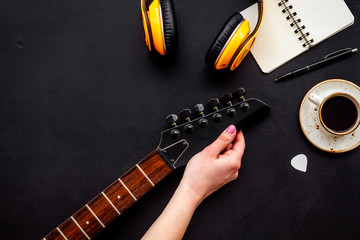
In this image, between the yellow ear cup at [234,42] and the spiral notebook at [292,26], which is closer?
the yellow ear cup at [234,42]

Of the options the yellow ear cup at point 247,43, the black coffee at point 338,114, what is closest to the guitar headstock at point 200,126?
the yellow ear cup at point 247,43

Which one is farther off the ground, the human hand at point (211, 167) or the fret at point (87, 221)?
the fret at point (87, 221)

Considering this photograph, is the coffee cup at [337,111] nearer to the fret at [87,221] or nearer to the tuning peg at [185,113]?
the tuning peg at [185,113]

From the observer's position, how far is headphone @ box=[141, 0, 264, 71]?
2.95 feet

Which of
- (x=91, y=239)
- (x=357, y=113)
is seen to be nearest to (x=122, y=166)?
(x=91, y=239)

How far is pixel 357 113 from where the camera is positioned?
93 cm

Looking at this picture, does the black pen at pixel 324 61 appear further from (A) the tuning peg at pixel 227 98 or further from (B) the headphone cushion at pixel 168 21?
(B) the headphone cushion at pixel 168 21

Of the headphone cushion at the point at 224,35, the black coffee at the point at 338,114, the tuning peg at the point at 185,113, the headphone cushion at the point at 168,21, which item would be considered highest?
the headphone cushion at the point at 168,21

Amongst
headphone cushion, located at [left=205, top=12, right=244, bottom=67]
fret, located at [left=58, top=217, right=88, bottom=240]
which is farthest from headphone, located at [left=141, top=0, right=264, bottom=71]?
fret, located at [left=58, top=217, right=88, bottom=240]

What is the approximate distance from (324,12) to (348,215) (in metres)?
0.73

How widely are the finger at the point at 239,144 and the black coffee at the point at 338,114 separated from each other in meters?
0.28

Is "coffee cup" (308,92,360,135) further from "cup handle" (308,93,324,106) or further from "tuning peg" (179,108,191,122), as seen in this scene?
"tuning peg" (179,108,191,122)

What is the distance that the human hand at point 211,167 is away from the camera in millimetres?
877

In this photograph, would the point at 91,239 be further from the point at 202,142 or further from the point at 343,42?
the point at 343,42
